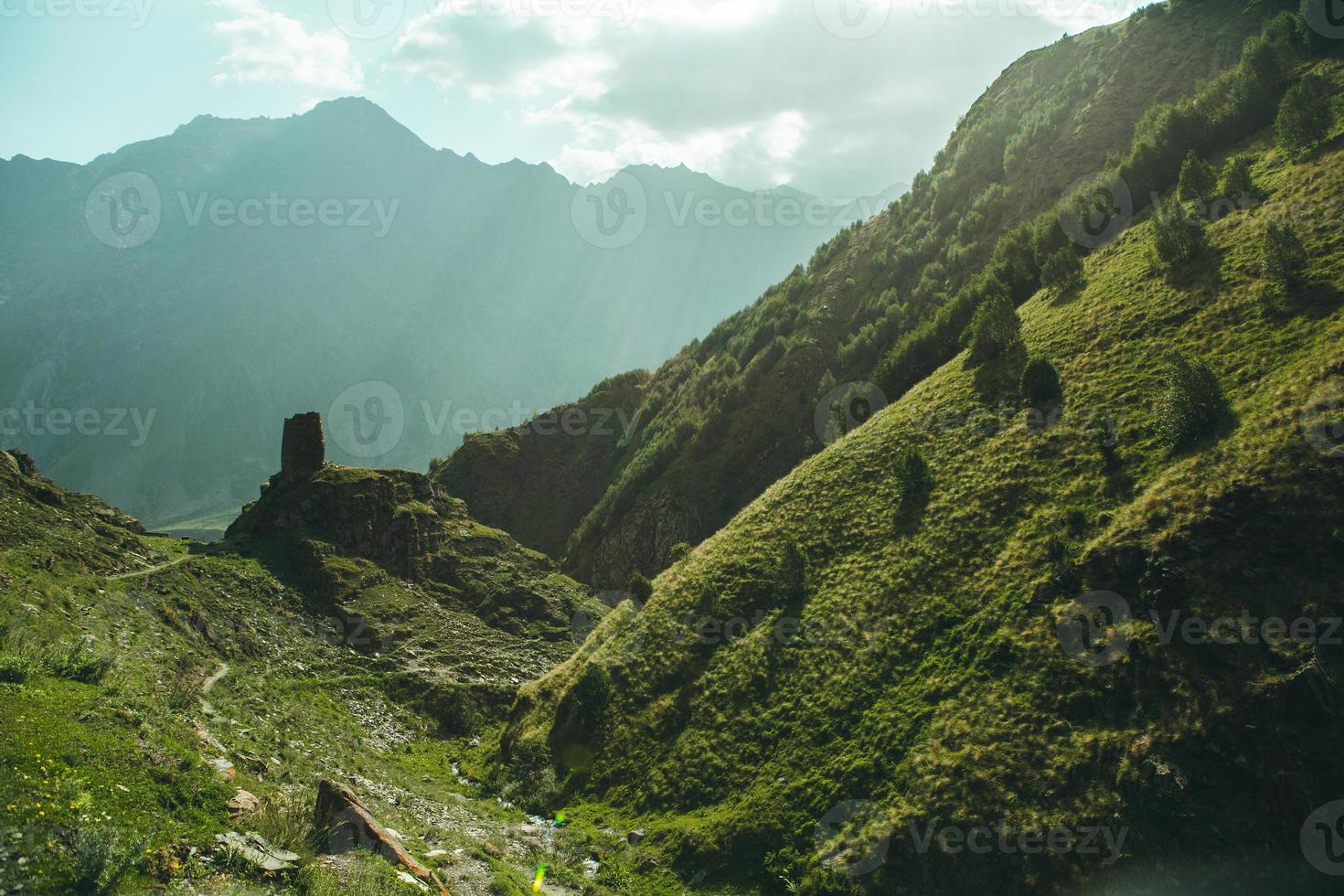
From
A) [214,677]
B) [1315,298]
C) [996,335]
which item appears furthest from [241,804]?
[996,335]

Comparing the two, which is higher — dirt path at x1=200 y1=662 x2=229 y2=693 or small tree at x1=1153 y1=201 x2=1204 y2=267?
small tree at x1=1153 y1=201 x2=1204 y2=267

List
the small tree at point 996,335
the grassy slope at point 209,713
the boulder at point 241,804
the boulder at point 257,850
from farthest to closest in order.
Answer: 1. the small tree at point 996,335
2. the boulder at point 241,804
3. the boulder at point 257,850
4. the grassy slope at point 209,713

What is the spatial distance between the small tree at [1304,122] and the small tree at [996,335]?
1754 centimetres

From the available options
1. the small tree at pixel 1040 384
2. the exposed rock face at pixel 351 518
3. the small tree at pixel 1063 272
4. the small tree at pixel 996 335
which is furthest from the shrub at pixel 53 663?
the small tree at pixel 1063 272

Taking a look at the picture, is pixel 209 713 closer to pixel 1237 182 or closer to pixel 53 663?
pixel 53 663

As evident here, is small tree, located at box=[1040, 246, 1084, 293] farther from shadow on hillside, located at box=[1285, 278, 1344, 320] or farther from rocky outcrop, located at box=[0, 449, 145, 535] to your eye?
rocky outcrop, located at box=[0, 449, 145, 535]

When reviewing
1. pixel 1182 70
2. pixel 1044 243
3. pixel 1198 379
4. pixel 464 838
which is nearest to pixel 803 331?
pixel 1044 243

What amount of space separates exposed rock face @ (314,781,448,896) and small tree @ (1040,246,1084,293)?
5013 centimetres

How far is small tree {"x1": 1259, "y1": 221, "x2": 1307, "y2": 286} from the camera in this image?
32844mm

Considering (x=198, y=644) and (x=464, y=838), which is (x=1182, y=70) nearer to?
(x=464, y=838)

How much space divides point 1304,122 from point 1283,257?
16.7 m

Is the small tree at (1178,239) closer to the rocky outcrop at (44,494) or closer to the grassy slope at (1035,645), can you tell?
the grassy slope at (1035,645)

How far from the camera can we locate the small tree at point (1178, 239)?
4044cm

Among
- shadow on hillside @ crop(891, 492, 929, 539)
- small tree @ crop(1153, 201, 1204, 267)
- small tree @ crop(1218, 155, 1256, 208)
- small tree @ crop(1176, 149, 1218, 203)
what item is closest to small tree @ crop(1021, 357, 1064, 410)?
shadow on hillside @ crop(891, 492, 929, 539)
